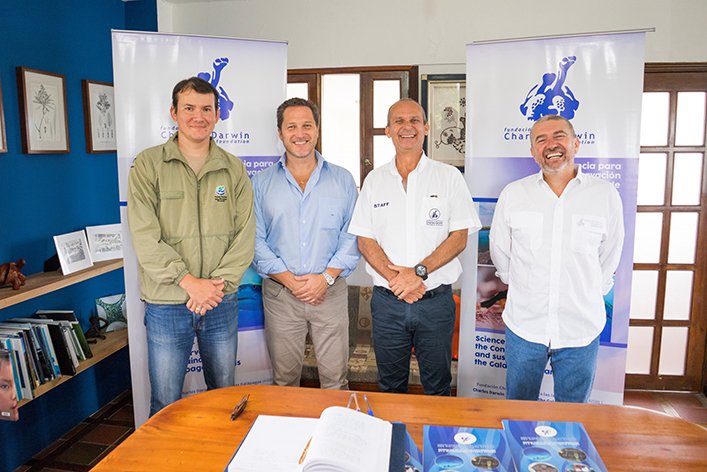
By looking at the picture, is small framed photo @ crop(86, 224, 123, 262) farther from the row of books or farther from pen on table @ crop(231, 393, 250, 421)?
pen on table @ crop(231, 393, 250, 421)

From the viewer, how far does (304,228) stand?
2.53 m

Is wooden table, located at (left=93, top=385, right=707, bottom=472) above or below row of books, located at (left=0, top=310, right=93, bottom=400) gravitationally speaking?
above

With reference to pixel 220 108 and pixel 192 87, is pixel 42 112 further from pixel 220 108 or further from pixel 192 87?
pixel 192 87

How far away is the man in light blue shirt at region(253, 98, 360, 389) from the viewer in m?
2.49

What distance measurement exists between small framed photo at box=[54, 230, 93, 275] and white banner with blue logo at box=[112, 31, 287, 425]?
1.24 ft

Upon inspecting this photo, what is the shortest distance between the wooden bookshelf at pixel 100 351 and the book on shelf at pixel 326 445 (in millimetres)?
1774

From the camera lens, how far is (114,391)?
356cm

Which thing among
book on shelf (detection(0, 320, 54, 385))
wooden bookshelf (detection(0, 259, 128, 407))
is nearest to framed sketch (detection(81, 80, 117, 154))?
wooden bookshelf (detection(0, 259, 128, 407))

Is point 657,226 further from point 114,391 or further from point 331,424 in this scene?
point 114,391

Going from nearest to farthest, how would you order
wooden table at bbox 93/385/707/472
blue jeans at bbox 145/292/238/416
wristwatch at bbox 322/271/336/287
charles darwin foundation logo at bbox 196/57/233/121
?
wooden table at bbox 93/385/707/472 → blue jeans at bbox 145/292/238/416 → wristwatch at bbox 322/271/336/287 → charles darwin foundation logo at bbox 196/57/233/121

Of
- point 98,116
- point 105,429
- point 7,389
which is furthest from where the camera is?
point 98,116

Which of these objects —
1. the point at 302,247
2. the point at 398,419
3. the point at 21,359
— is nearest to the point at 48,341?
the point at 21,359

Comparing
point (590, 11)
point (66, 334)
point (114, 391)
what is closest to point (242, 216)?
point (66, 334)

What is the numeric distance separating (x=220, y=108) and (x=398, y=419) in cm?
199
